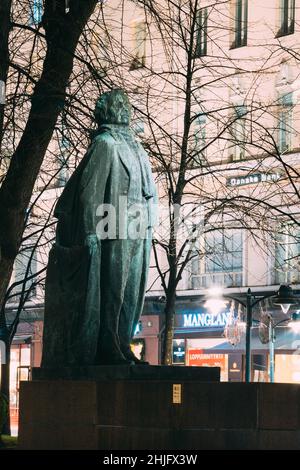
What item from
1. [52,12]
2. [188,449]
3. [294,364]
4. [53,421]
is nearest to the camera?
[188,449]

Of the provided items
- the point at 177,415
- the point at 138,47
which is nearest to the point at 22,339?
the point at 138,47

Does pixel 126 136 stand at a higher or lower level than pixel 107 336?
higher

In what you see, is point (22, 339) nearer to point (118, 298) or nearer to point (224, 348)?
point (224, 348)

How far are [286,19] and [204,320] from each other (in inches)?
384

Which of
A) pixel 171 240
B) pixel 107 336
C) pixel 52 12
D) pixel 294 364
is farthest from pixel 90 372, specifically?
pixel 294 364

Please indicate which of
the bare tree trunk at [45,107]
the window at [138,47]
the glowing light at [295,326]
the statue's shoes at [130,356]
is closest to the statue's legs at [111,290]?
the statue's shoes at [130,356]

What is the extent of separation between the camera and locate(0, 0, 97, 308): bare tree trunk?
15.2 metres

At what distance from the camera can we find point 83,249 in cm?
1106

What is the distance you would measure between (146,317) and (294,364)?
6.44 m

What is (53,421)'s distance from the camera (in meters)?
10.7

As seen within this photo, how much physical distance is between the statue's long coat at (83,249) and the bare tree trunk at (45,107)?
3881mm
